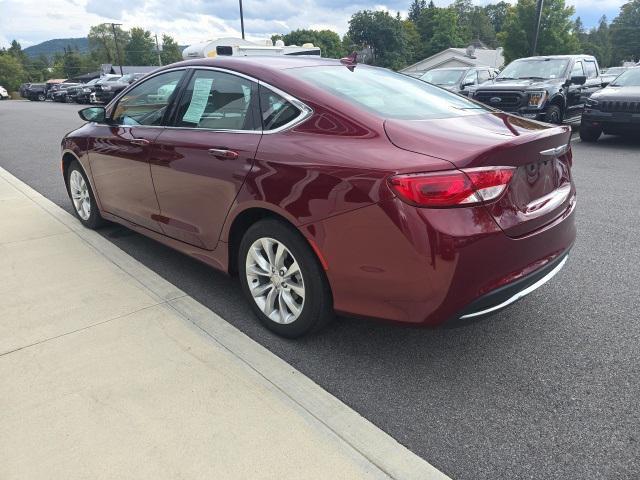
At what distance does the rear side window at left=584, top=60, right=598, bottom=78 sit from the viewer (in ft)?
38.8

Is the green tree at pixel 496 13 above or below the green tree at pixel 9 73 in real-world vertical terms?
above

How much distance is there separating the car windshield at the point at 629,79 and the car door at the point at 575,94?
0.81 m

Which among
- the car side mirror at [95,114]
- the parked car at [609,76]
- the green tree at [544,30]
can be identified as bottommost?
the parked car at [609,76]

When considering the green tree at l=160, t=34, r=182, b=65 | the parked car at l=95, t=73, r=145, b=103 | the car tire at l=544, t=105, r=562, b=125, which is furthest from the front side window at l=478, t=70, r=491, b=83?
the green tree at l=160, t=34, r=182, b=65

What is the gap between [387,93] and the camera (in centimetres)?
306

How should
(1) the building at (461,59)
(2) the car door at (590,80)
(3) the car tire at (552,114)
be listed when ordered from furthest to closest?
(1) the building at (461,59), (2) the car door at (590,80), (3) the car tire at (552,114)

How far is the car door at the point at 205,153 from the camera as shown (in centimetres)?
294

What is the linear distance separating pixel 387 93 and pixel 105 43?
385 ft

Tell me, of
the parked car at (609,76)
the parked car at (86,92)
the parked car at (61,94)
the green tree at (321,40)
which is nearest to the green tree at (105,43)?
the green tree at (321,40)

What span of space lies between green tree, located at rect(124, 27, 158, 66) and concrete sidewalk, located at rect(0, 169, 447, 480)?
120748 millimetres

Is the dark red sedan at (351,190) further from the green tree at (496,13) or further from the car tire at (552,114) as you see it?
the green tree at (496,13)

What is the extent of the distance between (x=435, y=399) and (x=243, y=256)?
1.37m

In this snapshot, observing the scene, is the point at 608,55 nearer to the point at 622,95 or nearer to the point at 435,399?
the point at 622,95

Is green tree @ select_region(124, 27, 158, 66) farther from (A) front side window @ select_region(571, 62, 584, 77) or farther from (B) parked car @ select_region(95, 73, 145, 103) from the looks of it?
(A) front side window @ select_region(571, 62, 584, 77)
